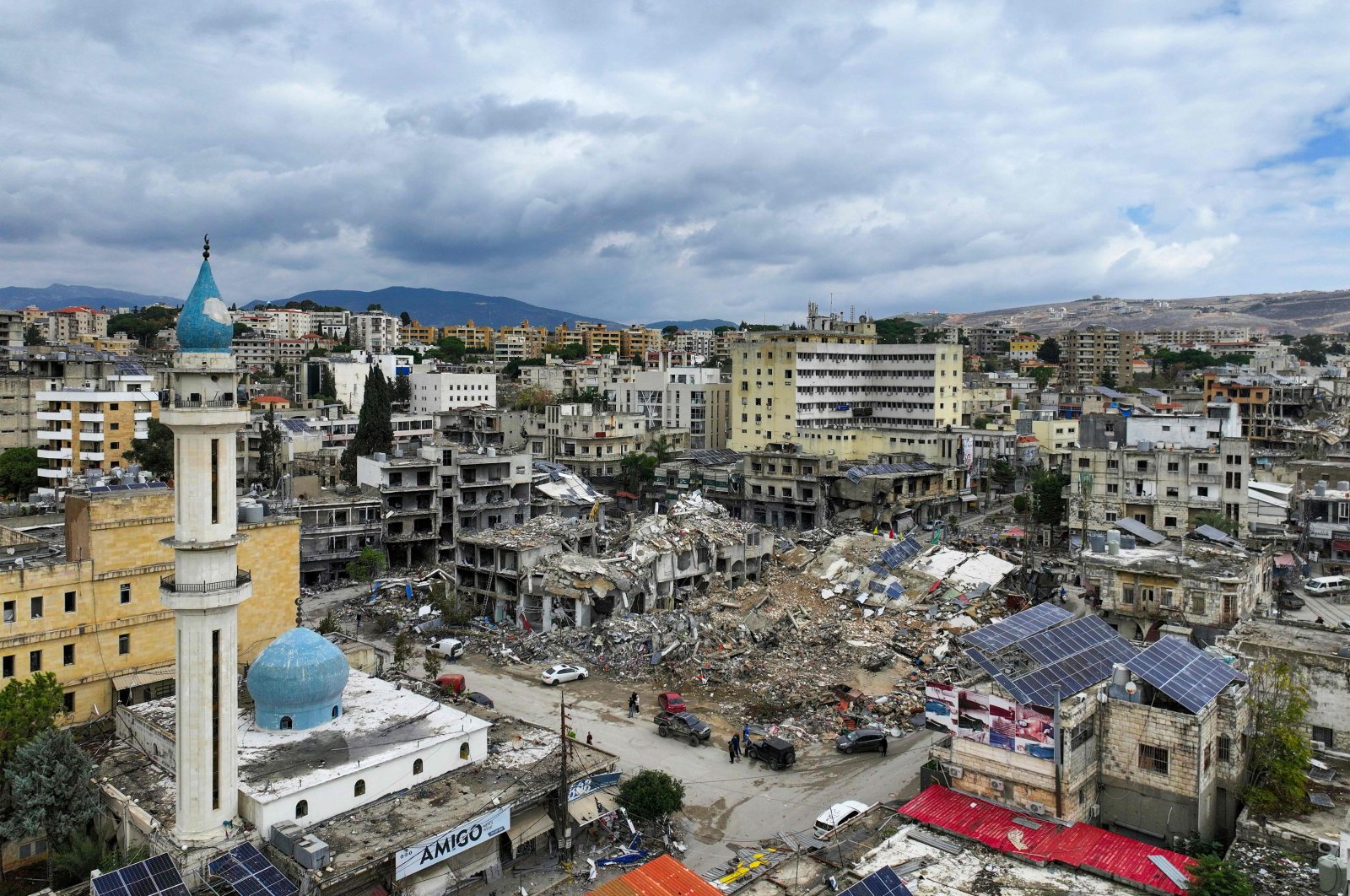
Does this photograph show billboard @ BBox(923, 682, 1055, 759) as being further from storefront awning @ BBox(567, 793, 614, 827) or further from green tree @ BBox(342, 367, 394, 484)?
green tree @ BBox(342, 367, 394, 484)

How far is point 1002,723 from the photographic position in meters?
19.9

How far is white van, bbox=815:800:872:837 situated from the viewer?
21766 mm

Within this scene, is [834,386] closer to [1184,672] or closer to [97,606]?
[1184,672]

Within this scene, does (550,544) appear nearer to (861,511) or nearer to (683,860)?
(683,860)

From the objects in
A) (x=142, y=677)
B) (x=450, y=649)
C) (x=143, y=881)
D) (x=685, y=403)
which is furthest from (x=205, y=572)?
(x=685, y=403)

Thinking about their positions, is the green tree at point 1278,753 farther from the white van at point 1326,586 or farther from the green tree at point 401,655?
the green tree at point 401,655

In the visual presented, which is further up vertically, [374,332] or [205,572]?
[374,332]

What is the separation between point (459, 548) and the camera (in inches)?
1752

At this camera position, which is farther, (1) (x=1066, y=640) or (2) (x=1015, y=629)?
(2) (x=1015, y=629)

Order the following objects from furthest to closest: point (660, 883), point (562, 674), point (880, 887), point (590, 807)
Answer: point (562, 674), point (590, 807), point (660, 883), point (880, 887)

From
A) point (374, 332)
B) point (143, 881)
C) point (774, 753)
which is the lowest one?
point (774, 753)

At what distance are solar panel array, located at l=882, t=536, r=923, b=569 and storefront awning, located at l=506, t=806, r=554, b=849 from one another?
2605cm

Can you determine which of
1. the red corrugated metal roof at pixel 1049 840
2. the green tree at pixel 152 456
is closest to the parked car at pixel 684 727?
the red corrugated metal roof at pixel 1049 840

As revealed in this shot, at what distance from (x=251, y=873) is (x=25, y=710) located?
8659 mm
